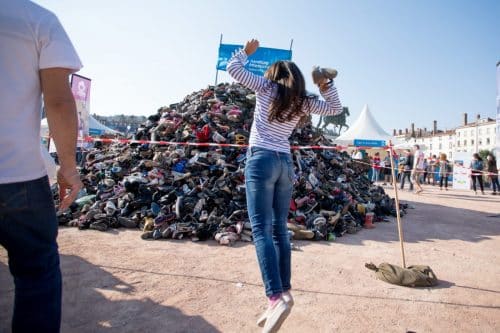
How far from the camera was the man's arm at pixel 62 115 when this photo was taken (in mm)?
1511

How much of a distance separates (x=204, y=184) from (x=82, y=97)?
5.90 m

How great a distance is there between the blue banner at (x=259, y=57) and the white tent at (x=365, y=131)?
428 inches

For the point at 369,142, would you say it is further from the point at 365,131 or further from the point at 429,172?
the point at 429,172

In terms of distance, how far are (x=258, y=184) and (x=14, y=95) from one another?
1.48m

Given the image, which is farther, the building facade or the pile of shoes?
the building facade

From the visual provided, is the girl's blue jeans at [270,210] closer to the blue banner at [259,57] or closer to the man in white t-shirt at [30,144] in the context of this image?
the man in white t-shirt at [30,144]

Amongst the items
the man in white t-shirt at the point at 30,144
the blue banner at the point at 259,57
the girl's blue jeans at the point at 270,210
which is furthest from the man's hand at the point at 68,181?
the blue banner at the point at 259,57

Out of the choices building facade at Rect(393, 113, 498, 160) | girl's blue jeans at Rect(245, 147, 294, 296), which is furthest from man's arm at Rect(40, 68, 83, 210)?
building facade at Rect(393, 113, 498, 160)

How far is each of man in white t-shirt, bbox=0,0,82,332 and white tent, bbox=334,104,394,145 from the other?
20.3m

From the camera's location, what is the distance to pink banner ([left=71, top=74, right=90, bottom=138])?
30.8 ft

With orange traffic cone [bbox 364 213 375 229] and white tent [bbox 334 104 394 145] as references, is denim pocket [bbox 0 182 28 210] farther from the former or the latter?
white tent [bbox 334 104 394 145]

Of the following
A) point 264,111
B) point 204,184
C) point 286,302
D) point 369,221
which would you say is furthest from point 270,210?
point 369,221

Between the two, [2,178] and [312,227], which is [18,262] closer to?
[2,178]

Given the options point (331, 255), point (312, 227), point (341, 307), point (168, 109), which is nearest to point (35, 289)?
point (341, 307)
